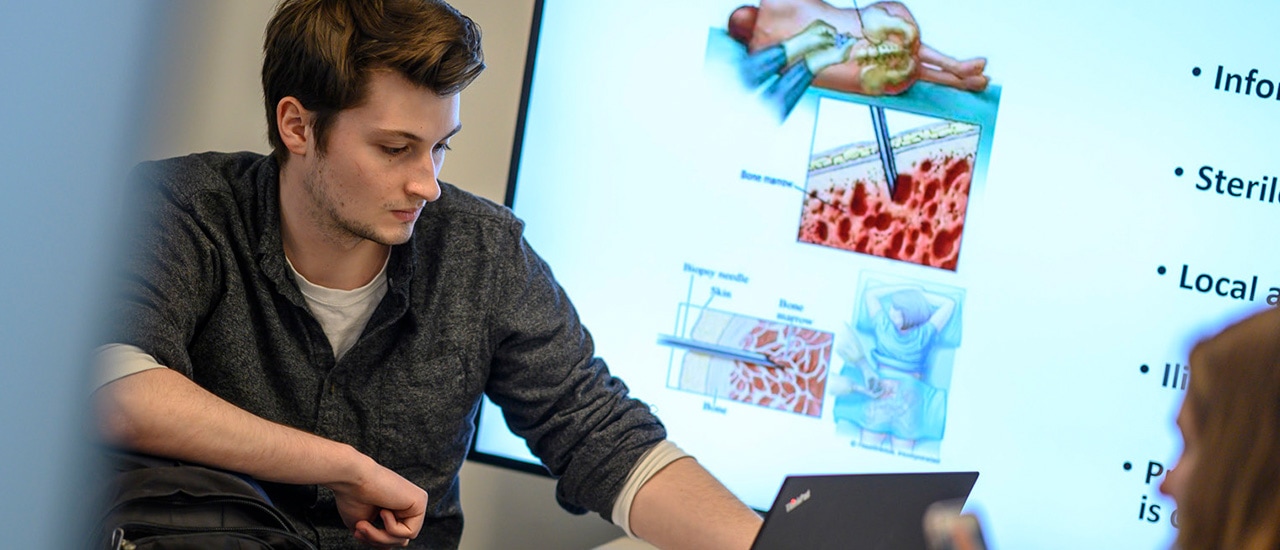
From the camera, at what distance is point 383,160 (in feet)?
5.14

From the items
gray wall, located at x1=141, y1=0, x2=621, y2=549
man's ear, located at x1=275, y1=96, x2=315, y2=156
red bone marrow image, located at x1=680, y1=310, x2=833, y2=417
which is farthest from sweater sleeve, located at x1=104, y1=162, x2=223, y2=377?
red bone marrow image, located at x1=680, y1=310, x2=833, y2=417

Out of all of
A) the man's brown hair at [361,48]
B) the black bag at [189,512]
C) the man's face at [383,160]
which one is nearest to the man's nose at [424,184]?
the man's face at [383,160]

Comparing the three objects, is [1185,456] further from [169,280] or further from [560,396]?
[169,280]

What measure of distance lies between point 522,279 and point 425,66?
347 mm

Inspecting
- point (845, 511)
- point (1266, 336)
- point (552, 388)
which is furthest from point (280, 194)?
point (1266, 336)

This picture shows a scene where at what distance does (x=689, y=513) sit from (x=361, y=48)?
76 centimetres

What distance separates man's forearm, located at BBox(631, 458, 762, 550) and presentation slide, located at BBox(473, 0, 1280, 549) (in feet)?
1.58

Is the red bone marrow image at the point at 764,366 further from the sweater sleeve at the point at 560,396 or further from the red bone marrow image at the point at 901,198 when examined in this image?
the sweater sleeve at the point at 560,396

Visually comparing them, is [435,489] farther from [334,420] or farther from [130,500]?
[130,500]

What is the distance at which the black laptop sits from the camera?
1167mm

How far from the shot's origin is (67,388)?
0.51ft

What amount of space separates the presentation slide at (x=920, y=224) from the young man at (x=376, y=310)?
380 millimetres

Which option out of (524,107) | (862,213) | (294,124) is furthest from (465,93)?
(862,213)

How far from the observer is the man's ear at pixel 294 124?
1.60 metres
